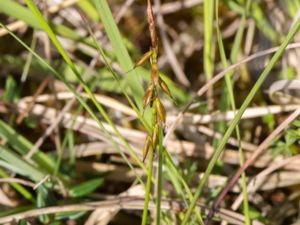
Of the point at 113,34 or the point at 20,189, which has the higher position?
the point at 113,34

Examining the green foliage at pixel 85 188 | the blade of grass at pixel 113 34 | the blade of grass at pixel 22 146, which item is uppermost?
the blade of grass at pixel 113 34

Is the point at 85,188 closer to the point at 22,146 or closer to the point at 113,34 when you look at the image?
the point at 22,146

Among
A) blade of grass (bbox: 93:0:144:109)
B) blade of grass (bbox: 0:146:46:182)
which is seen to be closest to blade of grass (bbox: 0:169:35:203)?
blade of grass (bbox: 0:146:46:182)

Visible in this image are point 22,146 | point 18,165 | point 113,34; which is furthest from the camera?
point 22,146

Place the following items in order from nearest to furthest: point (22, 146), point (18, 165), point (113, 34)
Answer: point (113, 34) < point (18, 165) < point (22, 146)

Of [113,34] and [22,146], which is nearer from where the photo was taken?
[113,34]

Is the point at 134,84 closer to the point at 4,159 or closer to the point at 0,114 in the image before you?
the point at 4,159

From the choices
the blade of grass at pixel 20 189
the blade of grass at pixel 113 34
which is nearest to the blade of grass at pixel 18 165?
the blade of grass at pixel 20 189

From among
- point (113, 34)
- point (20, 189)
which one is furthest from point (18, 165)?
point (113, 34)

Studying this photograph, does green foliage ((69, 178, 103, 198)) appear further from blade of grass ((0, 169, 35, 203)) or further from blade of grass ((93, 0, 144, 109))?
blade of grass ((93, 0, 144, 109))

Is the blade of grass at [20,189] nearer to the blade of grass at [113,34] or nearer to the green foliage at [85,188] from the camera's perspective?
the green foliage at [85,188]

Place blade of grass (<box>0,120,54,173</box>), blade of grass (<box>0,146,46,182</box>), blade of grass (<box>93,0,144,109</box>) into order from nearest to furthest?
blade of grass (<box>93,0,144,109</box>), blade of grass (<box>0,146,46,182</box>), blade of grass (<box>0,120,54,173</box>)

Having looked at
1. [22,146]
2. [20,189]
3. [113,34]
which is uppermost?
[113,34]
